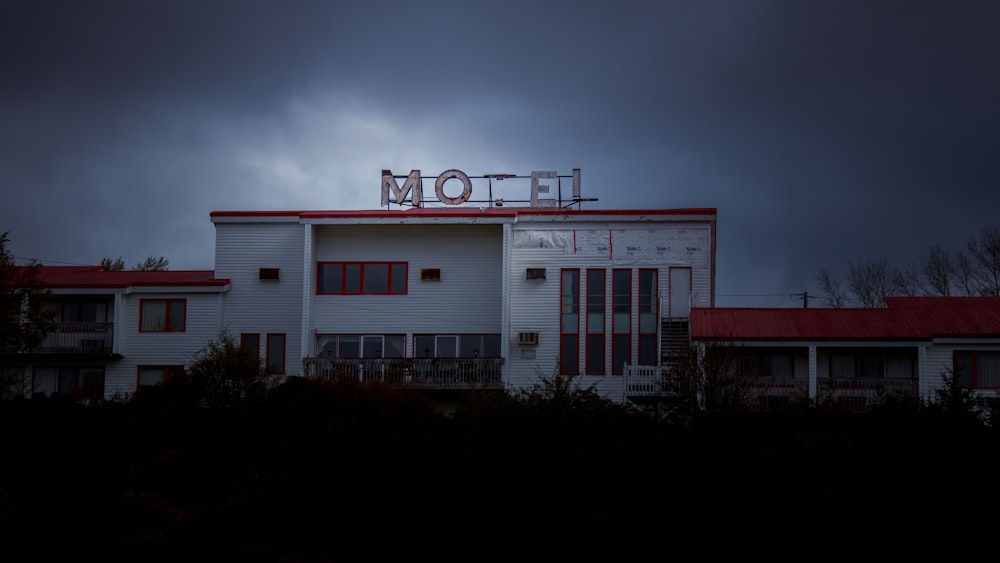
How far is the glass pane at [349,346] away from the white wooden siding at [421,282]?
305 mm

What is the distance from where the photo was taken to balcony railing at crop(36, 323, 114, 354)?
44062mm

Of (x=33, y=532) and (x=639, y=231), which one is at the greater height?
(x=639, y=231)

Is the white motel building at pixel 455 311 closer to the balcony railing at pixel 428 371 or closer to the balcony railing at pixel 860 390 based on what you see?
the balcony railing at pixel 428 371

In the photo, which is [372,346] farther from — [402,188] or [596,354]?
[596,354]

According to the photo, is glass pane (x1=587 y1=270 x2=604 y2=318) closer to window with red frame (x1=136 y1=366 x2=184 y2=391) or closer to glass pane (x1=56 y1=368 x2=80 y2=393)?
window with red frame (x1=136 y1=366 x2=184 y2=391)

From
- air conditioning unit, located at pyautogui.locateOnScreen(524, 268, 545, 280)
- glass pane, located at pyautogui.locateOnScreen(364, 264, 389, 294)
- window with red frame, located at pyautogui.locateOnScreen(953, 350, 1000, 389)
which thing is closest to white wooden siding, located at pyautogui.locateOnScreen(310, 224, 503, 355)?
glass pane, located at pyautogui.locateOnScreen(364, 264, 389, 294)

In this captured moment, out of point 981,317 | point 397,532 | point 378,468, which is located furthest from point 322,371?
point 981,317

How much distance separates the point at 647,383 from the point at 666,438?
9.02 meters

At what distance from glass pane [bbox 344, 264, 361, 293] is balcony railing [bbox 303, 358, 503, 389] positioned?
371 cm

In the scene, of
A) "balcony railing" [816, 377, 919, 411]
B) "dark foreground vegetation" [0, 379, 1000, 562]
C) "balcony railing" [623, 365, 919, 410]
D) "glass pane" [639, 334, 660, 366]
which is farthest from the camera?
"glass pane" [639, 334, 660, 366]

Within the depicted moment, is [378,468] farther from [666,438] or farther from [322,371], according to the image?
[322,371]

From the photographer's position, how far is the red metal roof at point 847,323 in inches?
1575

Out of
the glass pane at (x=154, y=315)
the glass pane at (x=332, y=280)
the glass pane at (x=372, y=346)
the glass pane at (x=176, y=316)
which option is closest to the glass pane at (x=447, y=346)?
the glass pane at (x=372, y=346)

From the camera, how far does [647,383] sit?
39.9 meters
